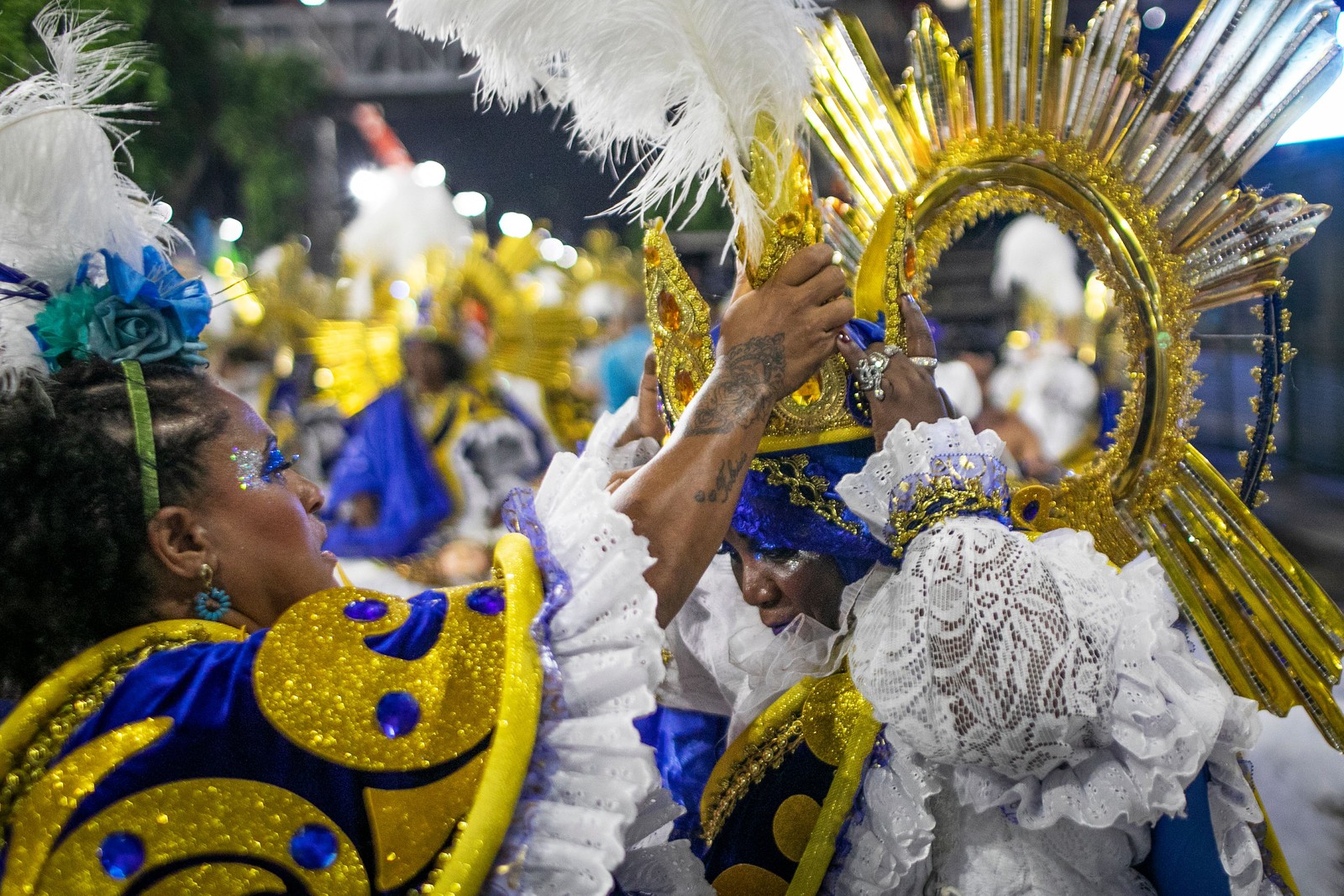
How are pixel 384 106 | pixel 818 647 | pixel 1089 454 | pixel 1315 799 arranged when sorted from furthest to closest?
1. pixel 384 106
2. pixel 1315 799
3. pixel 1089 454
4. pixel 818 647

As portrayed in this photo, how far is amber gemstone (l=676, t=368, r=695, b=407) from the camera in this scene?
5.42ft

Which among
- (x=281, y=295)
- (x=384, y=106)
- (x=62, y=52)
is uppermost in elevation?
(x=62, y=52)

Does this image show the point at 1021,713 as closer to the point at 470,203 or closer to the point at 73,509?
the point at 73,509

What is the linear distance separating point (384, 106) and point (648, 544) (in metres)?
14.2

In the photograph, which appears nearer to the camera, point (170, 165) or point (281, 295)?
point (281, 295)

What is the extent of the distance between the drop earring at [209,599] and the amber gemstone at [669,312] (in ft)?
2.58

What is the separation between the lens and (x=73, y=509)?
1244mm

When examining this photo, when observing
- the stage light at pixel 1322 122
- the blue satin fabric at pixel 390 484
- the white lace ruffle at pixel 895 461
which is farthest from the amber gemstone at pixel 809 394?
→ the blue satin fabric at pixel 390 484

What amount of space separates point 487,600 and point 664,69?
768 millimetres

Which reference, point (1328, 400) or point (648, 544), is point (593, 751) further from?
point (1328, 400)

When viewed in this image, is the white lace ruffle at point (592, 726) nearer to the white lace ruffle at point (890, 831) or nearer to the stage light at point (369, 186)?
the white lace ruffle at point (890, 831)

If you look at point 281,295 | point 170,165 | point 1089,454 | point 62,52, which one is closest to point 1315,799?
point 1089,454

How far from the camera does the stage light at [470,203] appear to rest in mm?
9180

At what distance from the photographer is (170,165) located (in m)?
10.4
